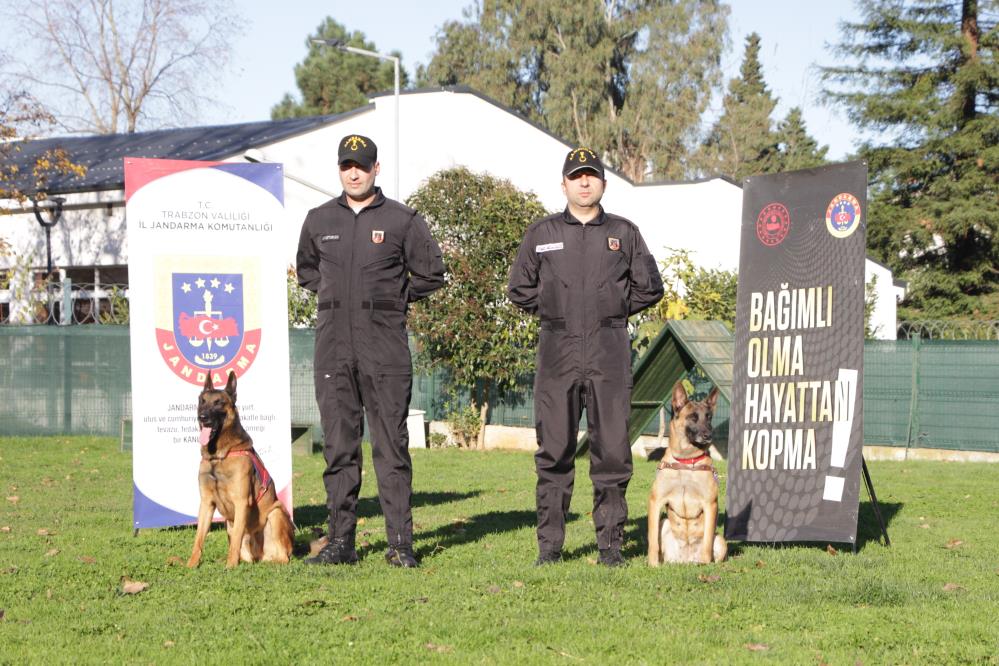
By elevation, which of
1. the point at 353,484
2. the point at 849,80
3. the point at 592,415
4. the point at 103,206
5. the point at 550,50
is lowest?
the point at 353,484

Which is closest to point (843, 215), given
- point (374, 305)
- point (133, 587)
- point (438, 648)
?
point (374, 305)

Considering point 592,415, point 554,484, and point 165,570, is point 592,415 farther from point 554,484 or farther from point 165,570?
point 165,570

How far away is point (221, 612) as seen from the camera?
5633mm

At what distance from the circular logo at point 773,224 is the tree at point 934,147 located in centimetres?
2581

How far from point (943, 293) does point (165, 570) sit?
30764mm

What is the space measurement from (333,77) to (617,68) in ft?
60.5

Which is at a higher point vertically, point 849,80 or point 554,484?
point 849,80

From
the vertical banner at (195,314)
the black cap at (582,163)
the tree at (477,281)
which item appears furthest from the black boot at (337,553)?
the tree at (477,281)

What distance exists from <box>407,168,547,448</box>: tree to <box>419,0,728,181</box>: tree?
29488mm

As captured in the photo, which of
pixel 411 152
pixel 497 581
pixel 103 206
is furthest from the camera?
pixel 411 152

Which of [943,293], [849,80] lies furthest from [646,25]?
[943,293]

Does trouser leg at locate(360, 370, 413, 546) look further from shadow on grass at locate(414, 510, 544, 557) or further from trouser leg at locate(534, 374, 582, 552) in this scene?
trouser leg at locate(534, 374, 582, 552)

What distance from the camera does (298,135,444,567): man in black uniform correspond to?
6.86 metres

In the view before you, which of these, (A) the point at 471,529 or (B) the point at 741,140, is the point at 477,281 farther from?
(B) the point at 741,140
